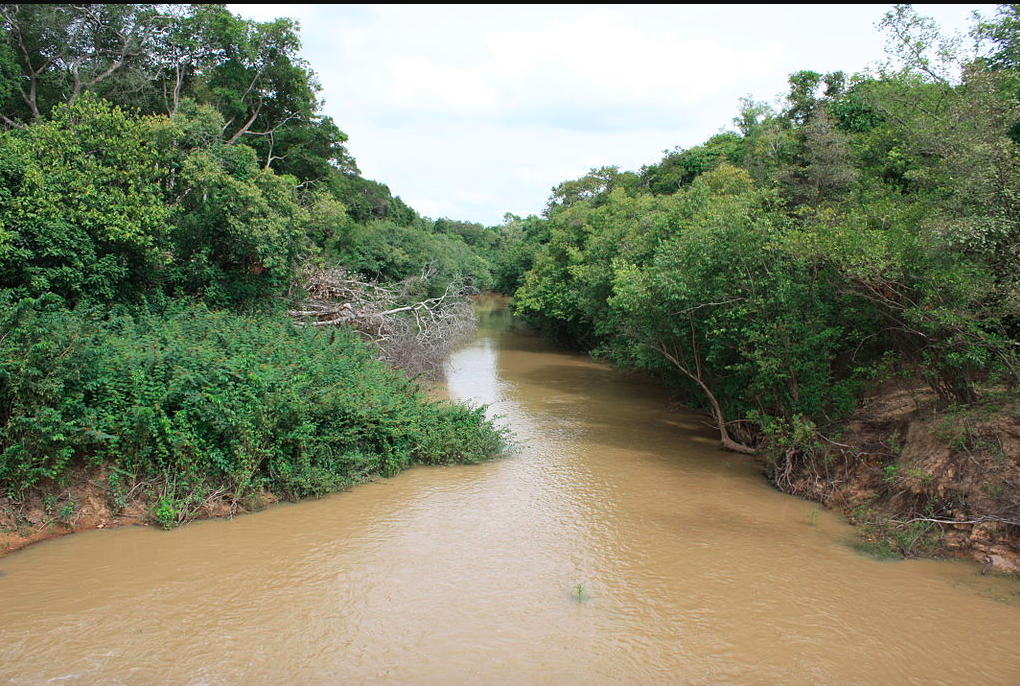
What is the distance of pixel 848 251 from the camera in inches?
411

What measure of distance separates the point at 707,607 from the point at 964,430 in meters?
4.82

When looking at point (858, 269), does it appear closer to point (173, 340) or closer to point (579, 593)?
point (579, 593)

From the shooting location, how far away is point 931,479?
370 inches

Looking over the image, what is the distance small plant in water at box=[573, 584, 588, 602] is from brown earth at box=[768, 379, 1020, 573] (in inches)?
179

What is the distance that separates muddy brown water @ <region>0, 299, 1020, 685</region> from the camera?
660 centimetres

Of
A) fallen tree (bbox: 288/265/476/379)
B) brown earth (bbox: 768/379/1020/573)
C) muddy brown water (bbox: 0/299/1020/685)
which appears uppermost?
fallen tree (bbox: 288/265/476/379)

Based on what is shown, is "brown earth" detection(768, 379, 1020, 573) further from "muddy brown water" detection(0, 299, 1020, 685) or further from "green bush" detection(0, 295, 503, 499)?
"green bush" detection(0, 295, 503, 499)

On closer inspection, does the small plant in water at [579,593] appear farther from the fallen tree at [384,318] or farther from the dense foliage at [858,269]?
the fallen tree at [384,318]

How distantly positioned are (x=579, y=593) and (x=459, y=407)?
6766 mm

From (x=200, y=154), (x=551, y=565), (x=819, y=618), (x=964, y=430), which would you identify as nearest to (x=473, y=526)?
(x=551, y=565)

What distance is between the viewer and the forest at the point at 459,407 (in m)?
9.11

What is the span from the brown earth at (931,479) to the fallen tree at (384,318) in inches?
372

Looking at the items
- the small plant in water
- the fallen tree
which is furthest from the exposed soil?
the fallen tree

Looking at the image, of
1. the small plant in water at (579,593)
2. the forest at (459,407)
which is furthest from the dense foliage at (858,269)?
the small plant in water at (579,593)
